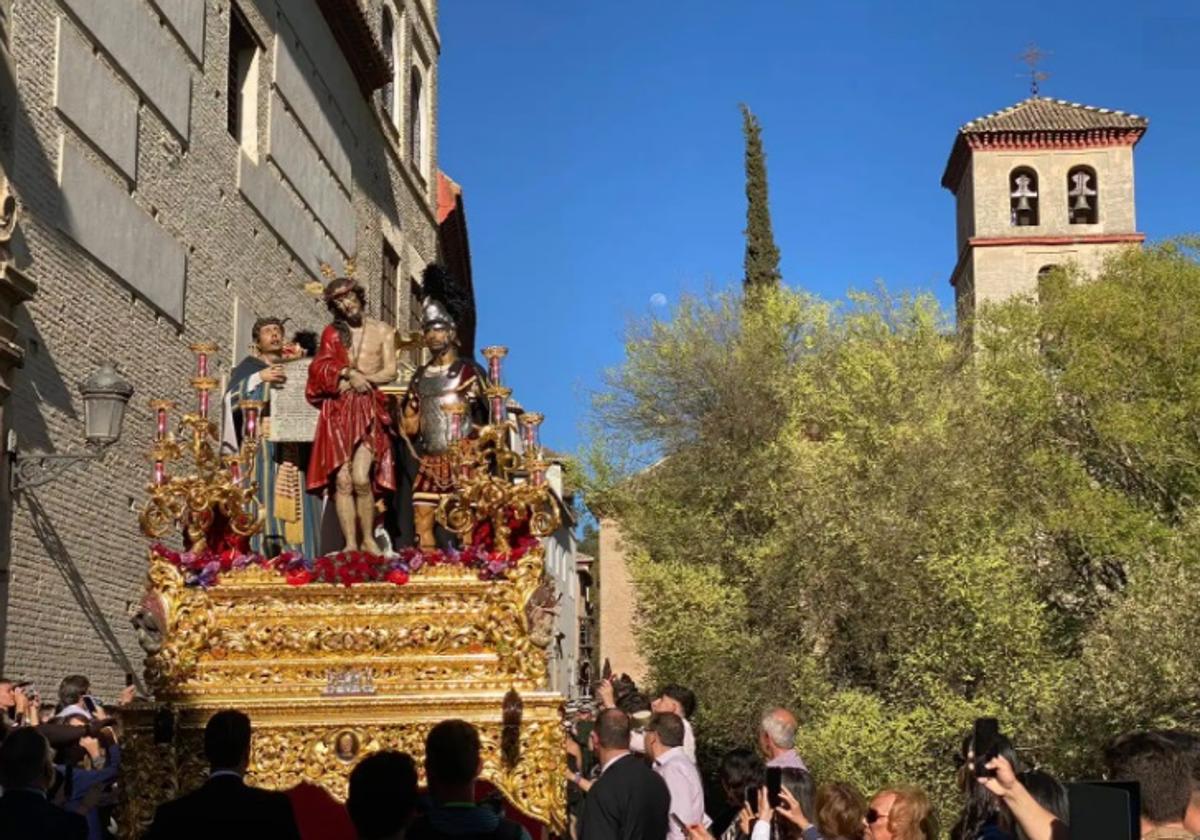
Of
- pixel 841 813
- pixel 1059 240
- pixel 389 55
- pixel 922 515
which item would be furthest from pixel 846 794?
pixel 1059 240

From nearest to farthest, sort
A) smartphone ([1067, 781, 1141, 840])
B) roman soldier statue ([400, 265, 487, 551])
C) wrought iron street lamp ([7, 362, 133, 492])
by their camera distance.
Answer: smartphone ([1067, 781, 1141, 840]), roman soldier statue ([400, 265, 487, 551]), wrought iron street lamp ([7, 362, 133, 492])

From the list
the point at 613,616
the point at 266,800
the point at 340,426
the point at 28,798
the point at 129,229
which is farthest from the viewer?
the point at 613,616

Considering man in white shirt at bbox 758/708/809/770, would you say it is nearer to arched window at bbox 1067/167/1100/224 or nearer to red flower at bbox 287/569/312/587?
red flower at bbox 287/569/312/587

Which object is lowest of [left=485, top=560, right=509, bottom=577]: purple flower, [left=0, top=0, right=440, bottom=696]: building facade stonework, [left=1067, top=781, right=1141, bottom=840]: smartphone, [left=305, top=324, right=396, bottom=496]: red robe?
[left=1067, top=781, right=1141, bottom=840]: smartphone

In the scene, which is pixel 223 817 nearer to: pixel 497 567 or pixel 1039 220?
pixel 497 567

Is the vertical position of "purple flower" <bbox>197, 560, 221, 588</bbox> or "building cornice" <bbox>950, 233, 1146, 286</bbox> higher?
"building cornice" <bbox>950, 233, 1146, 286</bbox>

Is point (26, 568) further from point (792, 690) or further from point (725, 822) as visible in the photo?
point (792, 690)

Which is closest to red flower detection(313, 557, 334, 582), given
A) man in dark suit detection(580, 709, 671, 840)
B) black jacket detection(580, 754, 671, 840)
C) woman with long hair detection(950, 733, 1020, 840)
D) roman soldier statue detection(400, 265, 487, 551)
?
roman soldier statue detection(400, 265, 487, 551)

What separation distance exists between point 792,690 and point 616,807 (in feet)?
74.9

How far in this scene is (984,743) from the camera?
5.66 metres

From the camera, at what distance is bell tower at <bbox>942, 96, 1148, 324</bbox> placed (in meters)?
51.6

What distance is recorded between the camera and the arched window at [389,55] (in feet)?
99.5

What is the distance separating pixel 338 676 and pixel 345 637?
24 centimetres

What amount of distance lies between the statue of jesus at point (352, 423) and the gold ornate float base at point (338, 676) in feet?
2.41
